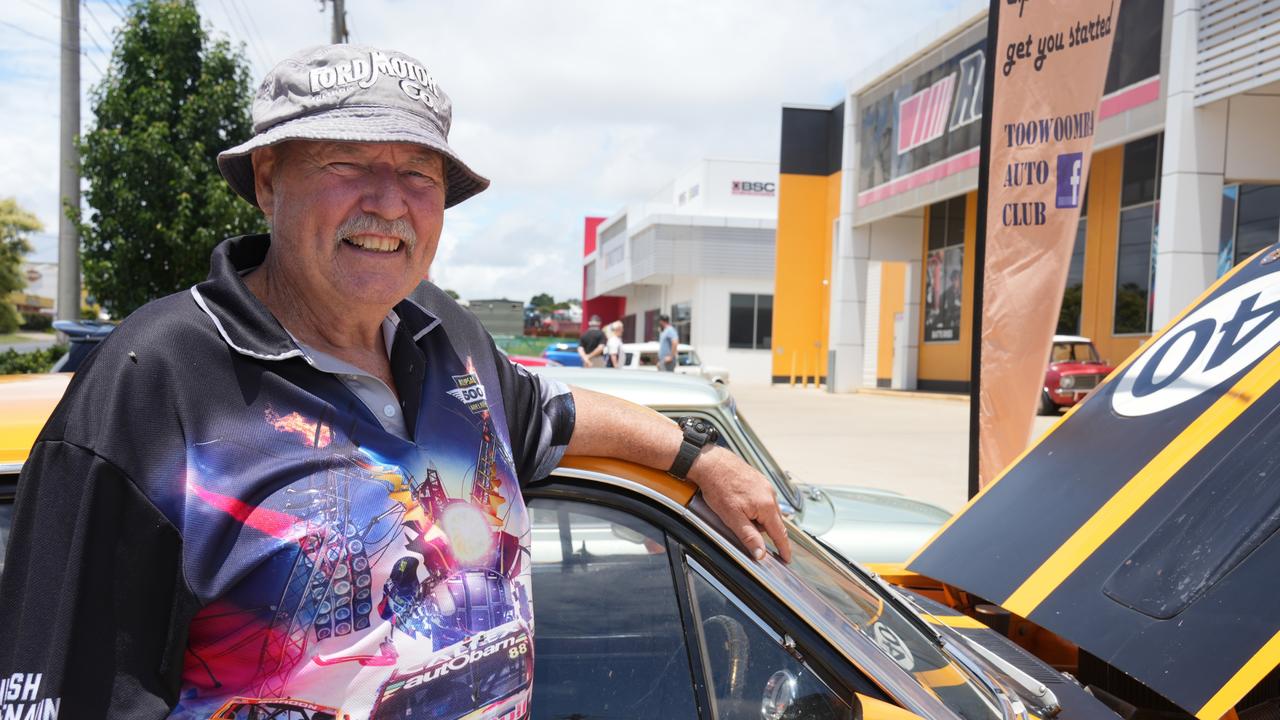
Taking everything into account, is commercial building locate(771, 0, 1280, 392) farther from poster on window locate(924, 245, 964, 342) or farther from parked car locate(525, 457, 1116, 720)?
parked car locate(525, 457, 1116, 720)

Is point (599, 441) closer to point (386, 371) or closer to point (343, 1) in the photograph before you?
point (386, 371)

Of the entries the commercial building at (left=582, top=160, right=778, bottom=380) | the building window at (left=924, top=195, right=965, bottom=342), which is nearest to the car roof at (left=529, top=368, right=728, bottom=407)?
the building window at (left=924, top=195, right=965, bottom=342)

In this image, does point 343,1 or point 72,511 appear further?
point 343,1

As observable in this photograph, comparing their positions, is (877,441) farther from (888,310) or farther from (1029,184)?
(888,310)

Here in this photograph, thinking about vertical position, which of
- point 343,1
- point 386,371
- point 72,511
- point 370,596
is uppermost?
point 343,1

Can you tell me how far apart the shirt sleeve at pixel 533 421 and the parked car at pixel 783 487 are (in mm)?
2219

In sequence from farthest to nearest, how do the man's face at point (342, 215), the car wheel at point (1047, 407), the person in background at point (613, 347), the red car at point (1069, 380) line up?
the person in background at point (613, 347), the car wheel at point (1047, 407), the red car at point (1069, 380), the man's face at point (342, 215)

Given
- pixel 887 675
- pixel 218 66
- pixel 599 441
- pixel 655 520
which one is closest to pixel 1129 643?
pixel 887 675

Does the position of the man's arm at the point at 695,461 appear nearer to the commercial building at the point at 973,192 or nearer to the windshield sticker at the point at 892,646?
the windshield sticker at the point at 892,646

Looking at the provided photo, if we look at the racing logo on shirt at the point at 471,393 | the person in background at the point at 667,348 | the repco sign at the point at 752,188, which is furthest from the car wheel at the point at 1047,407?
the repco sign at the point at 752,188

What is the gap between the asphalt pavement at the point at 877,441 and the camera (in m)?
9.56

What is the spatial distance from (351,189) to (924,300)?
25929 mm

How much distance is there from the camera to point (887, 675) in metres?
1.66

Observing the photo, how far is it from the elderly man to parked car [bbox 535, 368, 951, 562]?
8.25 ft
